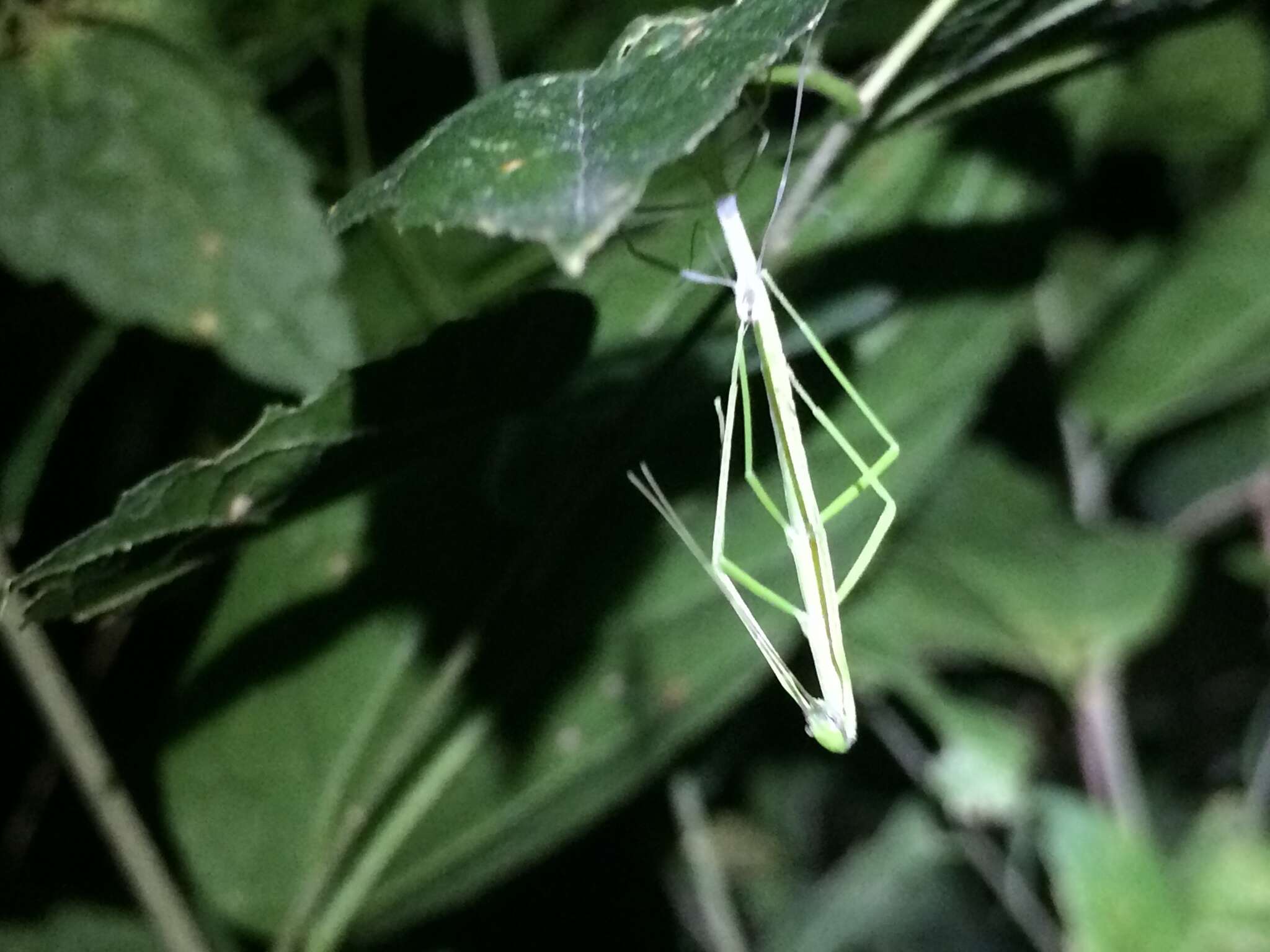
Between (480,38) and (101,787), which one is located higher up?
(480,38)

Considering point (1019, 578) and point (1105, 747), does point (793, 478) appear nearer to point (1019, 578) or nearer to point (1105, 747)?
point (1019, 578)

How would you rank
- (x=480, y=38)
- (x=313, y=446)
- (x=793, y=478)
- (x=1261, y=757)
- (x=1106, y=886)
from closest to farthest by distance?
(x=313, y=446), (x=793, y=478), (x=480, y=38), (x=1106, y=886), (x=1261, y=757)

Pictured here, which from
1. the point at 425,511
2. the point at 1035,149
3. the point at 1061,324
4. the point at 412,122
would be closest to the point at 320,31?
the point at 412,122

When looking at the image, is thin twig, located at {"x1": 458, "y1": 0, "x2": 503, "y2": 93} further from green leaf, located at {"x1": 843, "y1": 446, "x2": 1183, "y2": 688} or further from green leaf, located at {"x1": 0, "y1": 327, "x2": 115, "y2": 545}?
green leaf, located at {"x1": 843, "y1": 446, "x2": 1183, "y2": 688}

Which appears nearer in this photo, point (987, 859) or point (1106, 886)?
point (1106, 886)

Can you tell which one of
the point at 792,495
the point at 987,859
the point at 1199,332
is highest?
the point at 792,495

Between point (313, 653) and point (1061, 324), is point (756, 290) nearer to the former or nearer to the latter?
point (313, 653)

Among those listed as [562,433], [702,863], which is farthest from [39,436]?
[702,863]
